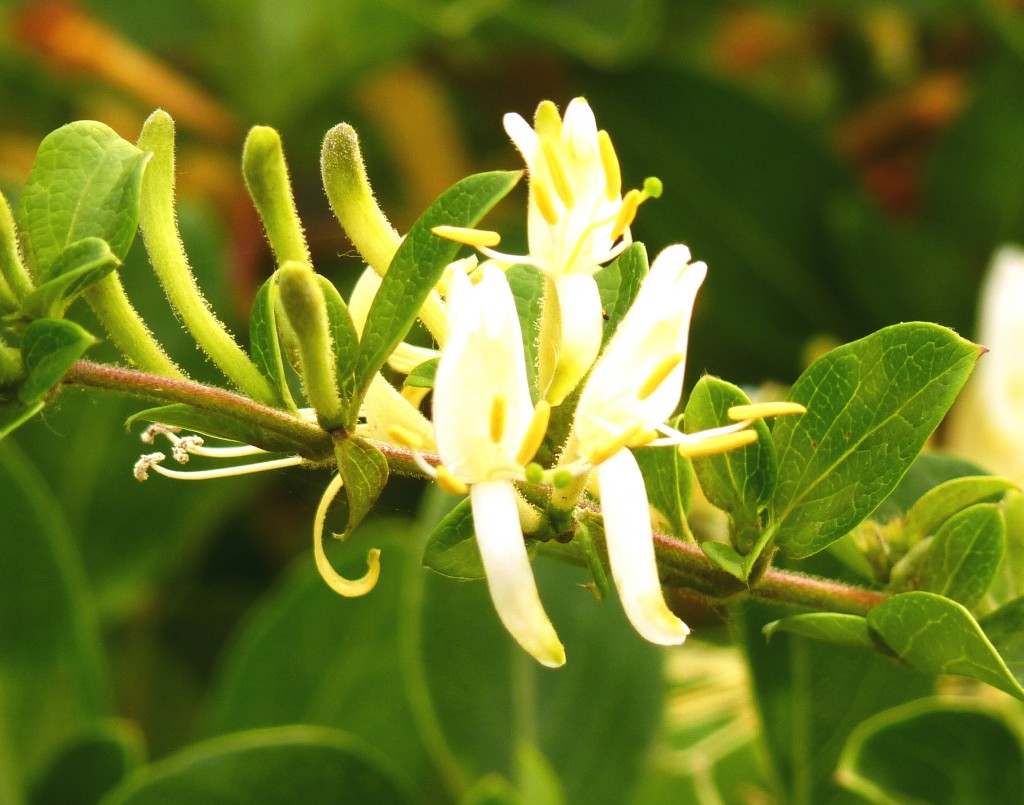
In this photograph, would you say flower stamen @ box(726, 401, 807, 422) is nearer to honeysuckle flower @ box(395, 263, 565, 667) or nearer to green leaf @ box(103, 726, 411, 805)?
honeysuckle flower @ box(395, 263, 565, 667)

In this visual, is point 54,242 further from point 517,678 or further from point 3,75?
point 3,75

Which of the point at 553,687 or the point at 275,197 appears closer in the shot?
the point at 275,197

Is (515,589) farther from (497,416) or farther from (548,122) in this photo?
(548,122)

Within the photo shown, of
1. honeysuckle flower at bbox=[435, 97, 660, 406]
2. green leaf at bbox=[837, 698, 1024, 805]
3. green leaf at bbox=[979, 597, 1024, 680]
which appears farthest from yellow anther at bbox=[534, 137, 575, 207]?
green leaf at bbox=[837, 698, 1024, 805]

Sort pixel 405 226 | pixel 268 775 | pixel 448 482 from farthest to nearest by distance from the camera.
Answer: pixel 405 226 < pixel 268 775 < pixel 448 482

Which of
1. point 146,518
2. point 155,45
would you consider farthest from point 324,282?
point 155,45

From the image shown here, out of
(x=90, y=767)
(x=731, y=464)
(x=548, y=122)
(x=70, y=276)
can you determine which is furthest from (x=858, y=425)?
(x=90, y=767)

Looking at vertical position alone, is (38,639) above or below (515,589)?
below
